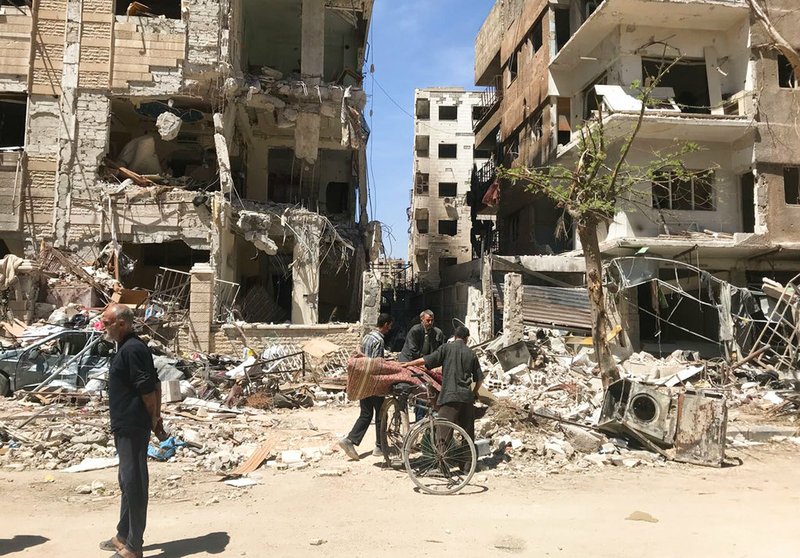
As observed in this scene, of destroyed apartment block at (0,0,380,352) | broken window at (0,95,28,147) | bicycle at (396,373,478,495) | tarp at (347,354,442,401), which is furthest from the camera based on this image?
broken window at (0,95,28,147)

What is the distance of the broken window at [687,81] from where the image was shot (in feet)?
62.8

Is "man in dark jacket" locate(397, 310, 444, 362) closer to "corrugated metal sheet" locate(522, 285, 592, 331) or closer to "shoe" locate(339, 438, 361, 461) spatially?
"shoe" locate(339, 438, 361, 461)

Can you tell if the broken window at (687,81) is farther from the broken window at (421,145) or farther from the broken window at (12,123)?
the broken window at (421,145)

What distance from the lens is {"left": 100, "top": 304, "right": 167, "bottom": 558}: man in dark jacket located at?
4105mm

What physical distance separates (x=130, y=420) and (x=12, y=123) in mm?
19857

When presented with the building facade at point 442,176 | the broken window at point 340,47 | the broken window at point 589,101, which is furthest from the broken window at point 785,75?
the building facade at point 442,176

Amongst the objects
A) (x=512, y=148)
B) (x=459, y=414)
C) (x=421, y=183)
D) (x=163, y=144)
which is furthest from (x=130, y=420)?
(x=421, y=183)

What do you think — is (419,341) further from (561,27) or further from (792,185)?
(561,27)

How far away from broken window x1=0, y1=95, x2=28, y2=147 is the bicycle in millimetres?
18726

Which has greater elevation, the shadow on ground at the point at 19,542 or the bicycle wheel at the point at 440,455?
the bicycle wheel at the point at 440,455

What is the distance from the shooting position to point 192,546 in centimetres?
446

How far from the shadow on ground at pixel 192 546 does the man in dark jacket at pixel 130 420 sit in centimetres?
27

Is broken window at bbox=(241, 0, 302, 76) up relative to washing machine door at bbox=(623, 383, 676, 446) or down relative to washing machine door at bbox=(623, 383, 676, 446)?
up

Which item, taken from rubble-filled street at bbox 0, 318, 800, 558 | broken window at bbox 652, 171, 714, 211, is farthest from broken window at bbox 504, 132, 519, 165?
rubble-filled street at bbox 0, 318, 800, 558
